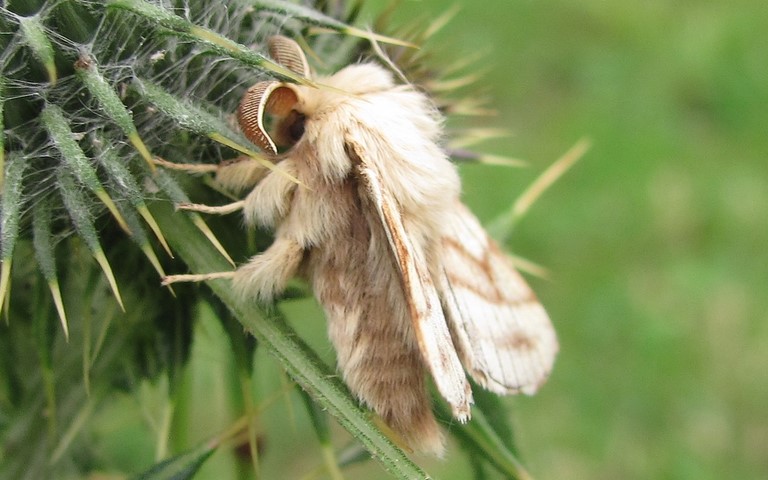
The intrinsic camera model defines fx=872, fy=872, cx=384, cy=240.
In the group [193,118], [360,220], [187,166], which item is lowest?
[187,166]

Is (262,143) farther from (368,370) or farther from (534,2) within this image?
(534,2)

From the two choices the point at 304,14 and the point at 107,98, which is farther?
the point at 304,14

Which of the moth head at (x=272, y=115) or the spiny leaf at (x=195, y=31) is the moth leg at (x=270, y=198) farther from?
the spiny leaf at (x=195, y=31)

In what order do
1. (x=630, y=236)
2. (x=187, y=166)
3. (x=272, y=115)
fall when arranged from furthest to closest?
(x=630, y=236)
(x=272, y=115)
(x=187, y=166)

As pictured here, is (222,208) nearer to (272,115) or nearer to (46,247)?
(272,115)

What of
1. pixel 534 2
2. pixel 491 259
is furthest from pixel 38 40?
pixel 534 2

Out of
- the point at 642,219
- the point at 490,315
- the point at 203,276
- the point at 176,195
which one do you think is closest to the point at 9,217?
the point at 176,195
